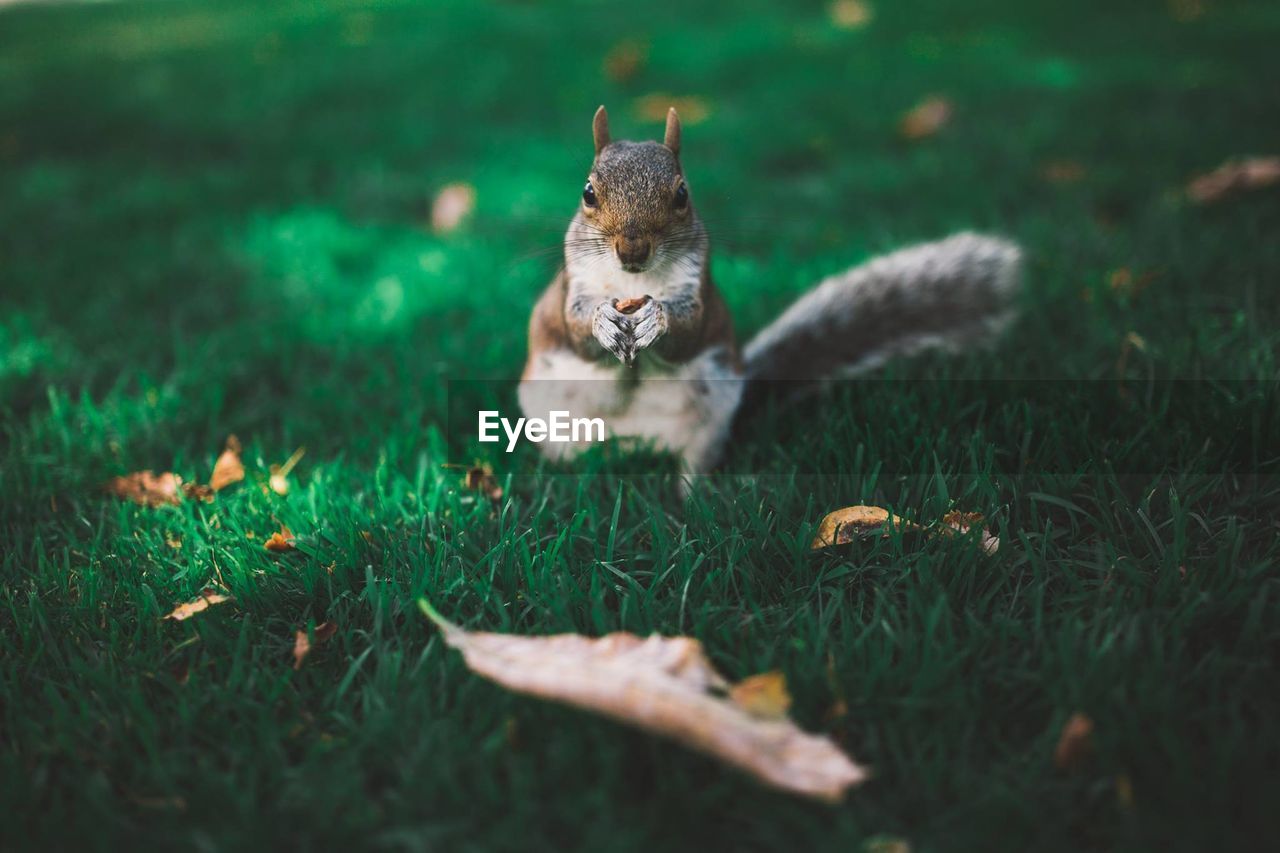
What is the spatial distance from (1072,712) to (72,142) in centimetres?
554

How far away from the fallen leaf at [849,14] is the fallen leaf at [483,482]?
5415mm

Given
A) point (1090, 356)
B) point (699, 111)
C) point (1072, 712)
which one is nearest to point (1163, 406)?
point (1090, 356)

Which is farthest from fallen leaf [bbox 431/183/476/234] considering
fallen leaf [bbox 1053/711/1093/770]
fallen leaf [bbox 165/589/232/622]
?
fallen leaf [bbox 1053/711/1093/770]

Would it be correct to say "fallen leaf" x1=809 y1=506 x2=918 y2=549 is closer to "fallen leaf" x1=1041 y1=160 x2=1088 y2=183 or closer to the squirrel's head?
the squirrel's head

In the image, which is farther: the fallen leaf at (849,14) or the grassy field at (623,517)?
the fallen leaf at (849,14)

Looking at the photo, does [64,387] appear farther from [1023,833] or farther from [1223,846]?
[1223,846]

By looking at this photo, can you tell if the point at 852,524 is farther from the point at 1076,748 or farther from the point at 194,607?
the point at 194,607

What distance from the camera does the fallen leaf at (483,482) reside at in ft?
6.91

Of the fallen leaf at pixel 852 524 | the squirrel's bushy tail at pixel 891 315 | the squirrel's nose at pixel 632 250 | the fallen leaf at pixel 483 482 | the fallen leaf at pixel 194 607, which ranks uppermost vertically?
the squirrel's nose at pixel 632 250

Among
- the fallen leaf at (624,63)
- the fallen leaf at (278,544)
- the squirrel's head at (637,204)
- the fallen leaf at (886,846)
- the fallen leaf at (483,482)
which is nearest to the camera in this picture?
the fallen leaf at (886,846)

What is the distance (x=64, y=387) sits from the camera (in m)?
2.62

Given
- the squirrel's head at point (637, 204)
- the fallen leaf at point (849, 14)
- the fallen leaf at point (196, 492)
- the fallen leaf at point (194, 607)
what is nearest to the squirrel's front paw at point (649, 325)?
the squirrel's head at point (637, 204)

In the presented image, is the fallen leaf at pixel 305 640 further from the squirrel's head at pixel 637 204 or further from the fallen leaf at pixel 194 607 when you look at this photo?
the squirrel's head at pixel 637 204

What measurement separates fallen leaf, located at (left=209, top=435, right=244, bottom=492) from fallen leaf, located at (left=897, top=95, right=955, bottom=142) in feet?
11.6
